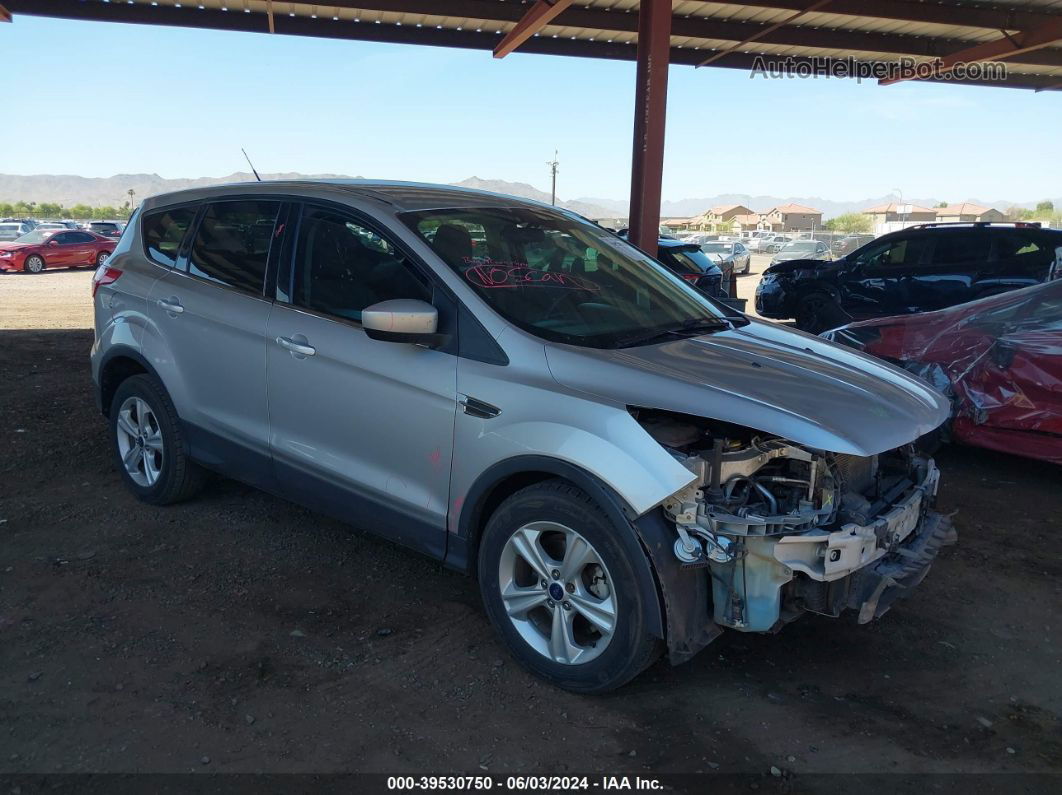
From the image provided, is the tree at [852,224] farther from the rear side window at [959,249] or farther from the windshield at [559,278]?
the windshield at [559,278]

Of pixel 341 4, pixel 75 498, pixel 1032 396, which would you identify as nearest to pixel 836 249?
pixel 341 4

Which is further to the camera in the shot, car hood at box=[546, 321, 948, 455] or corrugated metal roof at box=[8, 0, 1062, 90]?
corrugated metal roof at box=[8, 0, 1062, 90]

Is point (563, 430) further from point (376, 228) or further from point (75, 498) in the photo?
point (75, 498)

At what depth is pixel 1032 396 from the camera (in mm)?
5445

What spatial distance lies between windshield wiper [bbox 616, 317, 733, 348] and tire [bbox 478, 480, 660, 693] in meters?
0.71

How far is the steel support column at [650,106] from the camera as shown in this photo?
9.09 meters

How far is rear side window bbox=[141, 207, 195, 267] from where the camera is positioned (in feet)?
15.4

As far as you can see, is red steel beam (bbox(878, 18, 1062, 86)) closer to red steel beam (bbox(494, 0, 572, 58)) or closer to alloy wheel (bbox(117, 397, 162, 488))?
red steel beam (bbox(494, 0, 572, 58))

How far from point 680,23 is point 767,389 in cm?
1048

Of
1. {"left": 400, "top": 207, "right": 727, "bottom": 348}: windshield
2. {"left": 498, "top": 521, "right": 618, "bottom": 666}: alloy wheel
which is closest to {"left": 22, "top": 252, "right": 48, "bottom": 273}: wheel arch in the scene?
{"left": 400, "top": 207, "right": 727, "bottom": 348}: windshield

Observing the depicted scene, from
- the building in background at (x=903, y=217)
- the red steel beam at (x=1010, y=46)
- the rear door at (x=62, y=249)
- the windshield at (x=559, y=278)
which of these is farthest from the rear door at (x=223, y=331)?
the building in background at (x=903, y=217)

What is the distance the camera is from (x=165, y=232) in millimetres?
4816

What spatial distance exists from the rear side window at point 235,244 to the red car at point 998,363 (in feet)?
14.8

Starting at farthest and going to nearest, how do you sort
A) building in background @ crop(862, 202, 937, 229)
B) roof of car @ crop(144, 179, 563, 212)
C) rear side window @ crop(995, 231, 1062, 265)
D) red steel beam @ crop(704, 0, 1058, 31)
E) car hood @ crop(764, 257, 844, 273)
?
building in background @ crop(862, 202, 937, 229) → car hood @ crop(764, 257, 844, 273) → red steel beam @ crop(704, 0, 1058, 31) → rear side window @ crop(995, 231, 1062, 265) → roof of car @ crop(144, 179, 563, 212)
